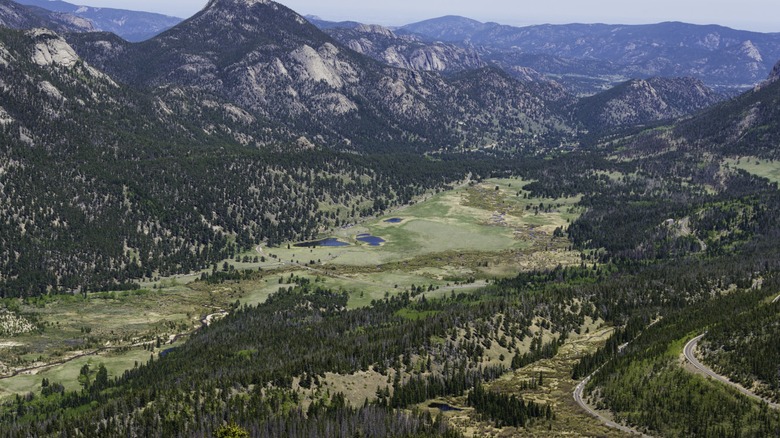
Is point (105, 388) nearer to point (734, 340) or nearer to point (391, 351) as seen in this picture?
point (391, 351)

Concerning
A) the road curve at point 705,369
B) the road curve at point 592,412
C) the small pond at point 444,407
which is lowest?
the small pond at point 444,407

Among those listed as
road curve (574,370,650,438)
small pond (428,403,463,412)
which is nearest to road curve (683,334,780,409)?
road curve (574,370,650,438)

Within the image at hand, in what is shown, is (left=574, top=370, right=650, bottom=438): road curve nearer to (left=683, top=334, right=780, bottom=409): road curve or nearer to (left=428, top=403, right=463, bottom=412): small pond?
(left=683, top=334, right=780, bottom=409): road curve

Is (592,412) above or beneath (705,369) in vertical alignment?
beneath

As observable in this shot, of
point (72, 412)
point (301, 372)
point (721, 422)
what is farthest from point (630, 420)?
point (72, 412)

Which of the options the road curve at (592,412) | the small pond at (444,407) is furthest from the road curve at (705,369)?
the small pond at (444,407)

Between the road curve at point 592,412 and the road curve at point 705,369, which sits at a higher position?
the road curve at point 705,369

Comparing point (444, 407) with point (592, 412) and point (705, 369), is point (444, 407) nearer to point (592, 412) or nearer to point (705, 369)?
point (592, 412)

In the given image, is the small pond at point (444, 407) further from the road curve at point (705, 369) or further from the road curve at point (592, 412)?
the road curve at point (705, 369)

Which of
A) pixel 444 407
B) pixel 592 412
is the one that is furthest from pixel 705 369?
pixel 444 407
